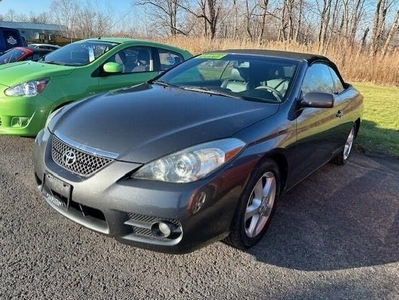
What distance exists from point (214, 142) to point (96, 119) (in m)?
0.96

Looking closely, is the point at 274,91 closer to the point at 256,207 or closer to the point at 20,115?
the point at 256,207

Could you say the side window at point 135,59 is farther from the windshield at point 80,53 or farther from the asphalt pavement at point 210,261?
the asphalt pavement at point 210,261

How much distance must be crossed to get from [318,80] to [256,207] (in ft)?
6.05

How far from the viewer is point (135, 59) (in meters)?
5.50

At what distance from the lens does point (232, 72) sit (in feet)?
11.6

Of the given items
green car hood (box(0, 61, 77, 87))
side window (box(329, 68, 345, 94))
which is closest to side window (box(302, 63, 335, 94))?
side window (box(329, 68, 345, 94))

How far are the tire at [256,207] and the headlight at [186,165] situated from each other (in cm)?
36

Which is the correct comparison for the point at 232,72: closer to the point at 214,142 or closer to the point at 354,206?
the point at 214,142

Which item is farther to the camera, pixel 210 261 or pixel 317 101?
pixel 317 101

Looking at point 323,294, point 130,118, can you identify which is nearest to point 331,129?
point 323,294

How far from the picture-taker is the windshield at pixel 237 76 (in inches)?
123

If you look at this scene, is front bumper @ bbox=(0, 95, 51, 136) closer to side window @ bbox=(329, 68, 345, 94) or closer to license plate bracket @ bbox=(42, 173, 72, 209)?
license plate bracket @ bbox=(42, 173, 72, 209)

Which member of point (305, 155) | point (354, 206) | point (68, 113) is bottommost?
point (354, 206)

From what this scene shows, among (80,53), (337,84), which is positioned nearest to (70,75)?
(80,53)
